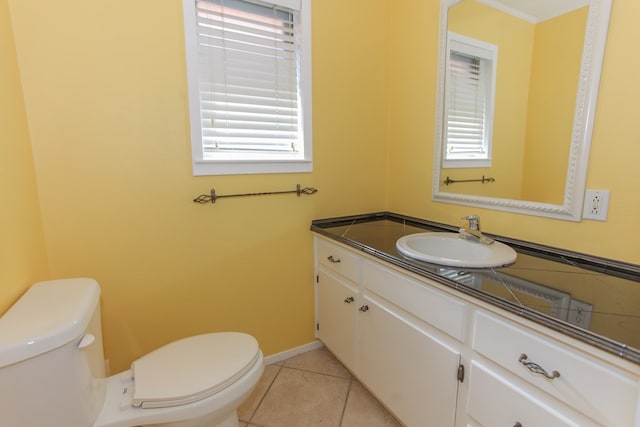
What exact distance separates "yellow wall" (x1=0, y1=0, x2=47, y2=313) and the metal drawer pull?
4.98 feet

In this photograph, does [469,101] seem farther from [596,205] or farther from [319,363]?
[319,363]

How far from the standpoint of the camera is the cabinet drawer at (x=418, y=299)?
3.41 ft

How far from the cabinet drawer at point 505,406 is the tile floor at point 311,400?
2.14ft

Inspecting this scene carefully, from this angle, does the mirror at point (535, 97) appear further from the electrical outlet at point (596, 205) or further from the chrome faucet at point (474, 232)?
the chrome faucet at point (474, 232)

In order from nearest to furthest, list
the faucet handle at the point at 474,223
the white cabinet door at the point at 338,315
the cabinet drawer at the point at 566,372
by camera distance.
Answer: the cabinet drawer at the point at 566,372, the faucet handle at the point at 474,223, the white cabinet door at the point at 338,315

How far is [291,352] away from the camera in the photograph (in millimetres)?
1976

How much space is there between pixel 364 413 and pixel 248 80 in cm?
178

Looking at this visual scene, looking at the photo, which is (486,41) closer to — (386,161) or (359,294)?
(386,161)

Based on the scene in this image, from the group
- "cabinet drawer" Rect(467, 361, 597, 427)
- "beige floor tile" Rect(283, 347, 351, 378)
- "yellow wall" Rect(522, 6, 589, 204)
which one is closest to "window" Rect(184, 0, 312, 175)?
"yellow wall" Rect(522, 6, 589, 204)

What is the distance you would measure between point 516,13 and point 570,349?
4.47ft

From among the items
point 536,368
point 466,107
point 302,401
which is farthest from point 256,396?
point 466,107

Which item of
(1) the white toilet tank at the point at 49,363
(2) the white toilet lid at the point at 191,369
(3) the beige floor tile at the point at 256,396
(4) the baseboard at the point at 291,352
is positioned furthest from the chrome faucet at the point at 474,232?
(1) the white toilet tank at the point at 49,363

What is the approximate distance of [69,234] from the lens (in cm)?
134

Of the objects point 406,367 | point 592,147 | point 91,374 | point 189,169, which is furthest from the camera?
point 189,169
